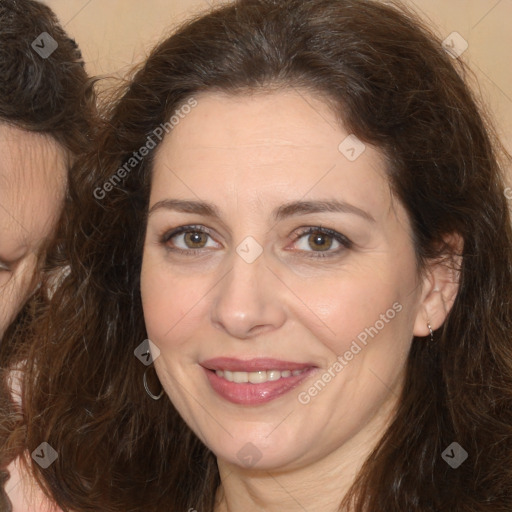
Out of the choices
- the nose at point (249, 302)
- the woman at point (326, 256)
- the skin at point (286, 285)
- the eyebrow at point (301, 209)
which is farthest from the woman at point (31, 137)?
the nose at point (249, 302)

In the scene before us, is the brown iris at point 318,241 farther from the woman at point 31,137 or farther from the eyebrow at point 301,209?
the woman at point 31,137

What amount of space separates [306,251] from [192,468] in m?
0.76

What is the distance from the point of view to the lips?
1743mm

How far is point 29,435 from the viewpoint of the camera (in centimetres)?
223

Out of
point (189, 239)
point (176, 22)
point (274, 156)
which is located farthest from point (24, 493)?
point (176, 22)

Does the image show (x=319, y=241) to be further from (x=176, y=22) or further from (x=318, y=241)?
(x=176, y=22)

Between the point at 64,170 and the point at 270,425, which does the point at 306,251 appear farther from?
the point at 64,170

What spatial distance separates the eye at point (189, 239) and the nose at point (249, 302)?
11cm

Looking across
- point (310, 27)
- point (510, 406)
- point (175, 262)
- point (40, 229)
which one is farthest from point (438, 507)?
point (40, 229)

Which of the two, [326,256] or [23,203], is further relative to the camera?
[23,203]

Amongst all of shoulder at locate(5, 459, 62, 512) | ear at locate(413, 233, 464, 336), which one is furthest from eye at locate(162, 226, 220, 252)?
shoulder at locate(5, 459, 62, 512)

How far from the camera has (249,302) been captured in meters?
1.67

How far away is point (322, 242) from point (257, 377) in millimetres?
259

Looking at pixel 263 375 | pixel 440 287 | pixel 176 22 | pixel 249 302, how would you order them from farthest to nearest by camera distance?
pixel 176 22 → pixel 440 287 → pixel 263 375 → pixel 249 302
